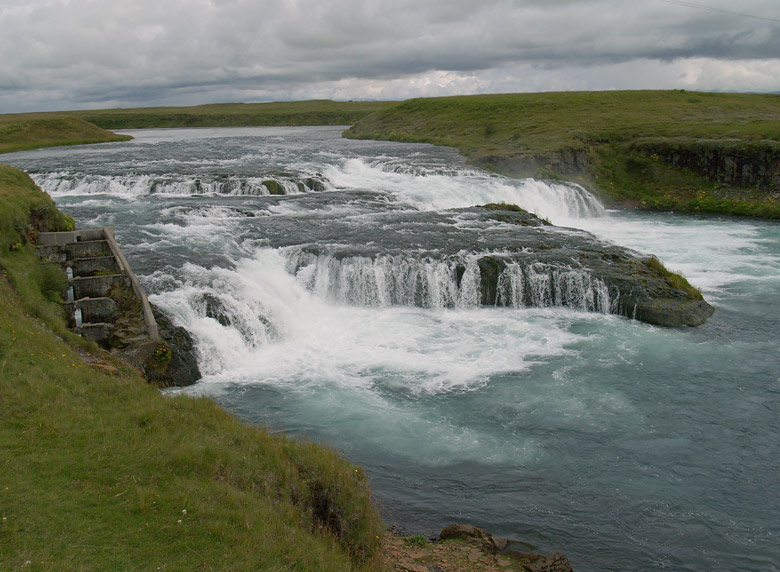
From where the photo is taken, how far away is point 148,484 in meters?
7.27

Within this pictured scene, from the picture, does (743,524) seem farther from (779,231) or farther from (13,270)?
(779,231)

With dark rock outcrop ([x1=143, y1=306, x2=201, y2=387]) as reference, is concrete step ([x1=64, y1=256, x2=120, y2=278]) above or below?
above

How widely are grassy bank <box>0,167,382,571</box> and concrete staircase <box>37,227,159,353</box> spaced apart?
4.04 meters

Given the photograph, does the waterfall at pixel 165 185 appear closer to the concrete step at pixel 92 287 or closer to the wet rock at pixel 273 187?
the wet rock at pixel 273 187

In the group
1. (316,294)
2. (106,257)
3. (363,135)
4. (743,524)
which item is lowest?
(743,524)

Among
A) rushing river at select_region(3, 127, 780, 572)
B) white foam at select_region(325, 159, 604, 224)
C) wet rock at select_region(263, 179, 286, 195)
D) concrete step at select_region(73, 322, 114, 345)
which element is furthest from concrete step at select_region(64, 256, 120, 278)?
white foam at select_region(325, 159, 604, 224)

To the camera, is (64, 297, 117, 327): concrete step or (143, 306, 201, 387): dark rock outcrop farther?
(64, 297, 117, 327): concrete step

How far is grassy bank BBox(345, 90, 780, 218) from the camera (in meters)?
44.0

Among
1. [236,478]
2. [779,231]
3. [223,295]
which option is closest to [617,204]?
[779,231]

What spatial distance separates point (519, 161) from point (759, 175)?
16857 mm

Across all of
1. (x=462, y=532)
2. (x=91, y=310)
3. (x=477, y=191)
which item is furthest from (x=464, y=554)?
(x=477, y=191)

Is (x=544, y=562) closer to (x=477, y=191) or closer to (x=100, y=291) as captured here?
(x=100, y=291)

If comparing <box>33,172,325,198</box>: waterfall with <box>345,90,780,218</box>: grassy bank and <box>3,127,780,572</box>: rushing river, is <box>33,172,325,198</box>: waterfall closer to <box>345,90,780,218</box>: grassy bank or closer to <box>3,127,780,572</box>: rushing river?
<box>3,127,780,572</box>: rushing river

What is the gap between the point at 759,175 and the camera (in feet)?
143
